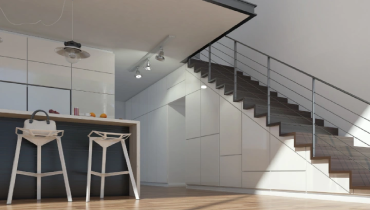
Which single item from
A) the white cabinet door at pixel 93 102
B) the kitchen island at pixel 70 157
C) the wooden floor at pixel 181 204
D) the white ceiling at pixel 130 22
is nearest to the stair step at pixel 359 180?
the wooden floor at pixel 181 204

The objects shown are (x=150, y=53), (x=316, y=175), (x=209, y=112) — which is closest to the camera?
(x=316, y=175)

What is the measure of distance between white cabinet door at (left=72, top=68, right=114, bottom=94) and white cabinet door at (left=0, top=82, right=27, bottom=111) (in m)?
0.80

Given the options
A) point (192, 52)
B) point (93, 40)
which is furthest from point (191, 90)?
point (93, 40)

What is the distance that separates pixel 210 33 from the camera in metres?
5.46

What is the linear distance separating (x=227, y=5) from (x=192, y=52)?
1774 millimetres

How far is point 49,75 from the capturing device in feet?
18.4

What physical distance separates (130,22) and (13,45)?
185cm

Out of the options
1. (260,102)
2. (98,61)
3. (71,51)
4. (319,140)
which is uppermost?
(98,61)

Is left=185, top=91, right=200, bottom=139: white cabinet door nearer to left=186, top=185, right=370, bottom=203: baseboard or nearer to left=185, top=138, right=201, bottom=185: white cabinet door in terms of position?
left=185, top=138, right=201, bottom=185: white cabinet door

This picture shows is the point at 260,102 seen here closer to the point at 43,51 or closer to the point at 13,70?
the point at 43,51

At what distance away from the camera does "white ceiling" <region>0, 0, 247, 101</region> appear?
14.8ft

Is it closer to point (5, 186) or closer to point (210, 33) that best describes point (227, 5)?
point (210, 33)

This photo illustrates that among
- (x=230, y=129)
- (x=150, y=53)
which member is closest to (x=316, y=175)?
(x=230, y=129)

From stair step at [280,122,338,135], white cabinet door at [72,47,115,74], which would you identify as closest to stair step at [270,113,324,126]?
stair step at [280,122,338,135]
